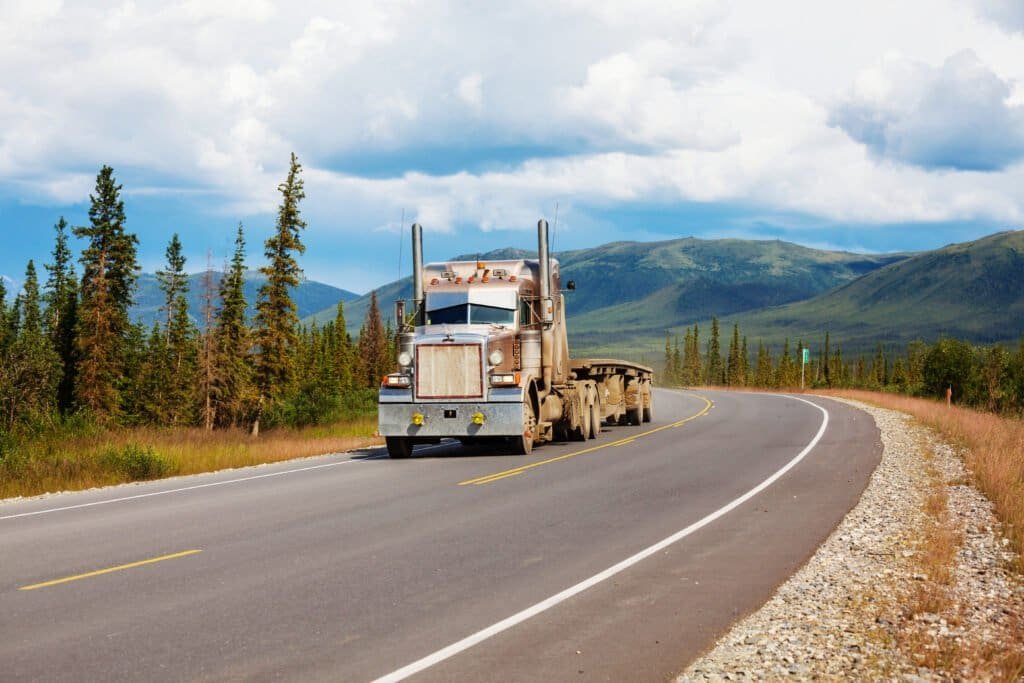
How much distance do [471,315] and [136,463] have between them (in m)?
7.64

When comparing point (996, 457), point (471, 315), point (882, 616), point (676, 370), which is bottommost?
point (882, 616)

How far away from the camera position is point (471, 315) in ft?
72.2

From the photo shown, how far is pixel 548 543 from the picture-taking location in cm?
1069

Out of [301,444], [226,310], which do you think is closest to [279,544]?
[301,444]

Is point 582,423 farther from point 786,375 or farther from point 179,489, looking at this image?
point 786,375

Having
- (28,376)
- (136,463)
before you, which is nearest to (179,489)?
(136,463)

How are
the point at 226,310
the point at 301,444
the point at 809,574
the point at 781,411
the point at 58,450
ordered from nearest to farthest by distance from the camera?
the point at 809,574
the point at 58,450
the point at 301,444
the point at 781,411
the point at 226,310

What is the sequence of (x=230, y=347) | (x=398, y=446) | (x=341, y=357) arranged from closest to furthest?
(x=398, y=446), (x=230, y=347), (x=341, y=357)

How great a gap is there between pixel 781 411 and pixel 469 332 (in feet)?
70.7

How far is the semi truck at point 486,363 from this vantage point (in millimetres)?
20297

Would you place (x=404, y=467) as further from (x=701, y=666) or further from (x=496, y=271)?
(x=701, y=666)

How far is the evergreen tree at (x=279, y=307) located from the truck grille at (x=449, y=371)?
34.2 m

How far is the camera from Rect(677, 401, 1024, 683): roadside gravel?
6309mm

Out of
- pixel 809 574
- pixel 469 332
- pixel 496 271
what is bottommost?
pixel 809 574
